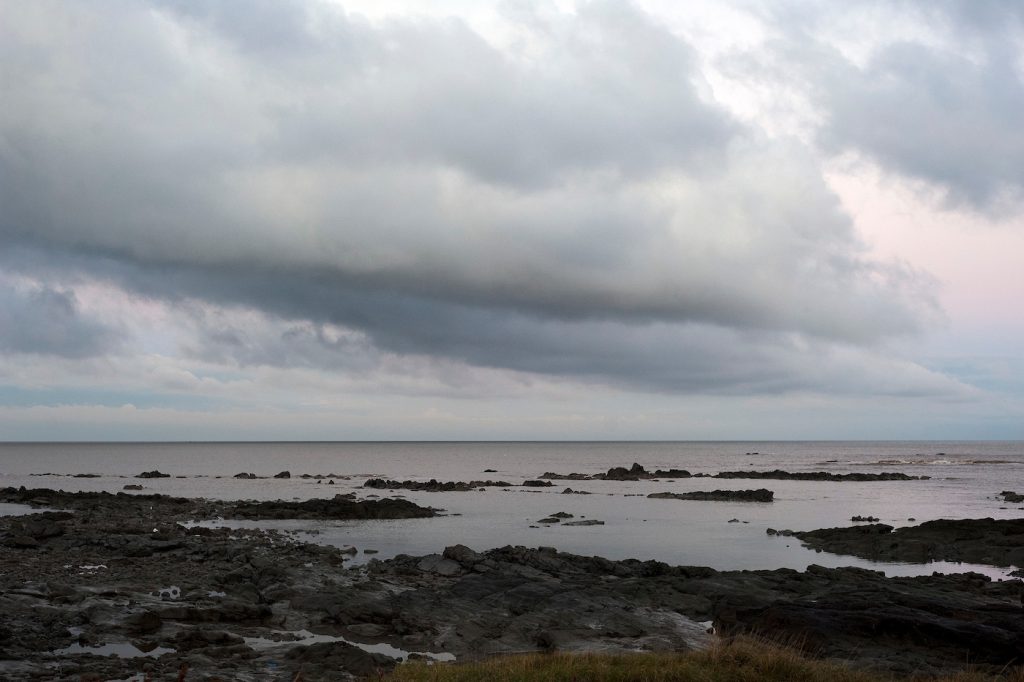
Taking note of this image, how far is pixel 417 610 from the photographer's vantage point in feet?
74.8

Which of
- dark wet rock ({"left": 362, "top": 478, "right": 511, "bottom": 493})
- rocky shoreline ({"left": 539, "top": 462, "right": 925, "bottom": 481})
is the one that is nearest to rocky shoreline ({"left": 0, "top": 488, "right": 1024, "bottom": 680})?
dark wet rock ({"left": 362, "top": 478, "right": 511, "bottom": 493})

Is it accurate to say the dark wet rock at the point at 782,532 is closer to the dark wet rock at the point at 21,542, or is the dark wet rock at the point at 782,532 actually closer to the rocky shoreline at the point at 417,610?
the rocky shoreline at the point at 417,610

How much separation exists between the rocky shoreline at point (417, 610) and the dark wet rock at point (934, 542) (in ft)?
28.3

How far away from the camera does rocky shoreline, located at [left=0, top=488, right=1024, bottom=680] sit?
58.3 ft

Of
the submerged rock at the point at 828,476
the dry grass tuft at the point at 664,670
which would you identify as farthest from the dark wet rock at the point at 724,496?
the dry grass tuft at the point at 664,670

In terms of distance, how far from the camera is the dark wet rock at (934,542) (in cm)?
3634

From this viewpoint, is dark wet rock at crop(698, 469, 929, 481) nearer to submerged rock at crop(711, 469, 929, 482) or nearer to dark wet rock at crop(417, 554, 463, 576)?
submerged rock at crop(711, 469, 929, 482)

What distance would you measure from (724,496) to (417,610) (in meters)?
57.3

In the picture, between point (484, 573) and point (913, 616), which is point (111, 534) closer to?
point (484, 573)

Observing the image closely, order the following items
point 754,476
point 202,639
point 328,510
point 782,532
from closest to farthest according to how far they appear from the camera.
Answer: point 202,639 → point 782,532 → point 328,510 → point 754,476

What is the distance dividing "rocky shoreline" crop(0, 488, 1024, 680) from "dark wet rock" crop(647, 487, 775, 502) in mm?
44626

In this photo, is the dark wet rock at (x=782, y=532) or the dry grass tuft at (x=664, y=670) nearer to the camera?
the dry grass tuft at (x=664, y=670)

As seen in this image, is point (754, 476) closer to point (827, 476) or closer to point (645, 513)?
point (827, 476)

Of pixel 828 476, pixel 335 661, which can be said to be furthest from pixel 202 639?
pixel 828 476
